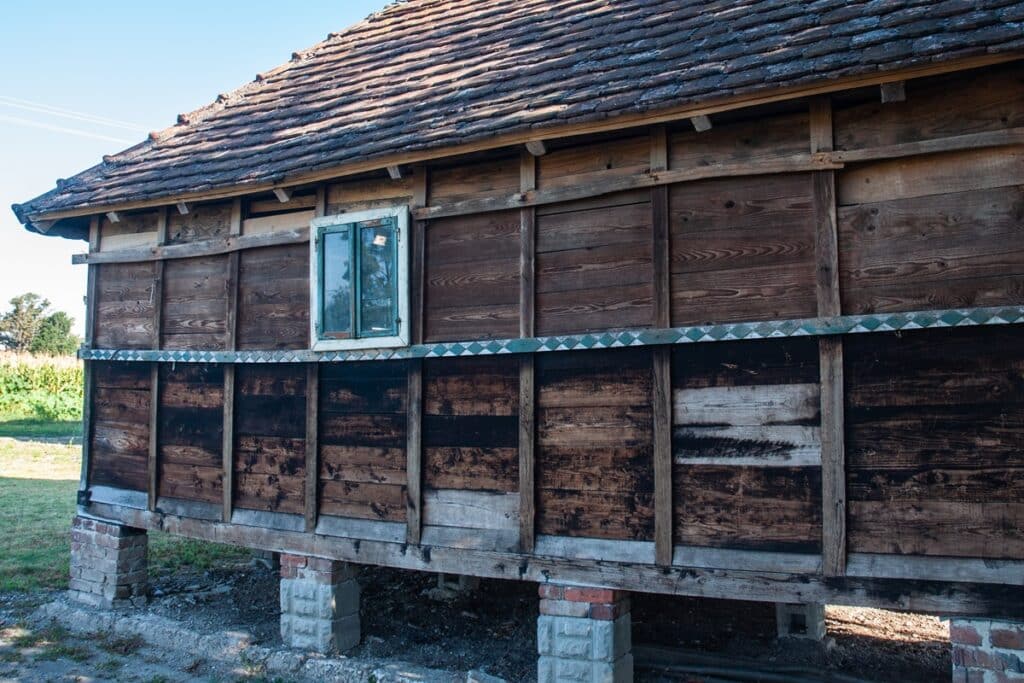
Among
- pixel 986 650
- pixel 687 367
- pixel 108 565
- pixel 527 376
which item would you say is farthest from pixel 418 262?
pixel 108 565

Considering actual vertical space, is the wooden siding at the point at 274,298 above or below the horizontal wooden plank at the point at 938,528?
above

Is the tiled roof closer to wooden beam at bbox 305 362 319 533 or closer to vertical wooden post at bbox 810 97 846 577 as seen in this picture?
vertical wooden post at bbox 810 97 846 577

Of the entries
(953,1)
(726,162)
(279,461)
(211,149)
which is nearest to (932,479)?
(726,162)

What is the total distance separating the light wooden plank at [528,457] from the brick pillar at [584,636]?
39cm

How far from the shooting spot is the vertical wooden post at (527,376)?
561 centimetres

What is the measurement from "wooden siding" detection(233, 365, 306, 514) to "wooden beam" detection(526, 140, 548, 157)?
2.72 meters

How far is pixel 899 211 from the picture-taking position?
183 inches

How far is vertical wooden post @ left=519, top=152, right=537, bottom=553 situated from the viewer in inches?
221

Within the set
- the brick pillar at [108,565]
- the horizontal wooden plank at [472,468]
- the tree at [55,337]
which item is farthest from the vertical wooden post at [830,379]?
the tree at [55,337]

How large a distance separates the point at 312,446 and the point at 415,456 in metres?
1.04

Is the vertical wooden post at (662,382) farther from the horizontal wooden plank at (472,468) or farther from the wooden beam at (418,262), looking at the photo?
the wooden beam at (418,262)

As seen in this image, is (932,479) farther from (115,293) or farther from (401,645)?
(115,293)

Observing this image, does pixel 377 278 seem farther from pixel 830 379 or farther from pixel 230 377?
pixel 830 379

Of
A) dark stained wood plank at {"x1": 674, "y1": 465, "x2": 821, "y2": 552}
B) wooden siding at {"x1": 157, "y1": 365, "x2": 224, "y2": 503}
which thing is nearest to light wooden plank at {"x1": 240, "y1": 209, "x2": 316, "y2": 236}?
wooden siding at {"x1": 157, "y1": 365, "x2": 224, "y2": 503}
